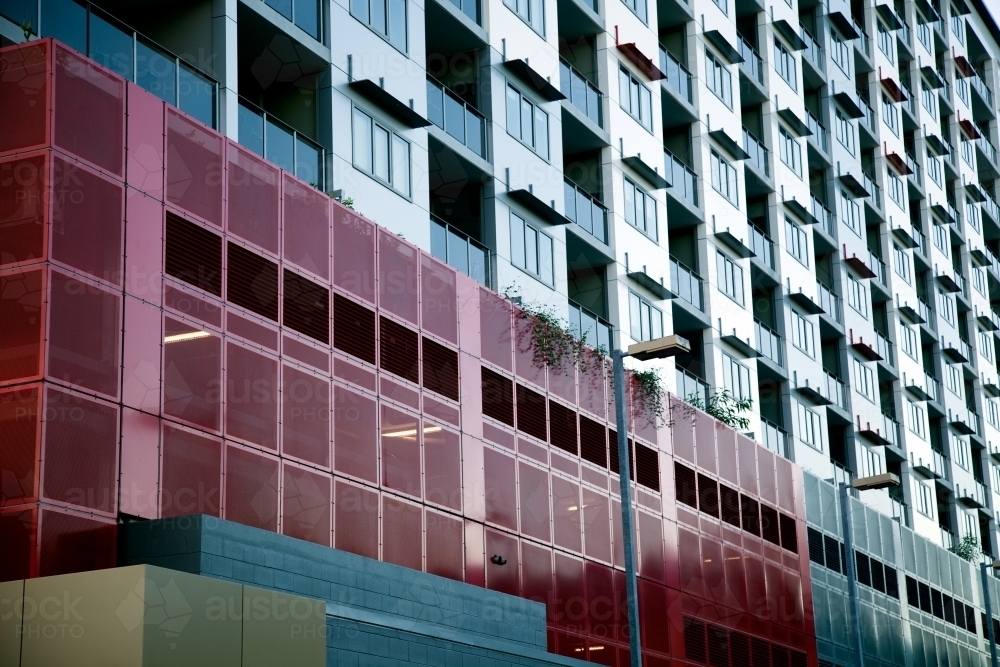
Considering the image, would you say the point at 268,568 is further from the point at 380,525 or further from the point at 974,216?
the point at 974,216

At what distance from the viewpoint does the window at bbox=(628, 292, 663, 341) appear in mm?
44844

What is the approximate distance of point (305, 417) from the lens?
2730cm

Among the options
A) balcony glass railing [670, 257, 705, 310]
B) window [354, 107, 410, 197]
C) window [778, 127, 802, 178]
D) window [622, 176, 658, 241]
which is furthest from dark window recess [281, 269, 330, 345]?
window [778, 127, 802, 178]

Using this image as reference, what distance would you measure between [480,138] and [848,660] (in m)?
25.0

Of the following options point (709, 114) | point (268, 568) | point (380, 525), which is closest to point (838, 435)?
point (709, 114)

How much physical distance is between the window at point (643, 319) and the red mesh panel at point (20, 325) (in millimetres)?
24252

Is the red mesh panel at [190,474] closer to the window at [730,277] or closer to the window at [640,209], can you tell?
the window at [640,209]

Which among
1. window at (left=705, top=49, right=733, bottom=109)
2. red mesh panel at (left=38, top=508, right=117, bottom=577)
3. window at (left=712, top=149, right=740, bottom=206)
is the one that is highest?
window at (left=705, top=49, right=733, bottom=109)

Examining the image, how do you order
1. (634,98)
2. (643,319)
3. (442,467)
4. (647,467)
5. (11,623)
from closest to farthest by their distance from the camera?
(11,623) → (442,467) → (647,467) → (643,319) → (634,98)

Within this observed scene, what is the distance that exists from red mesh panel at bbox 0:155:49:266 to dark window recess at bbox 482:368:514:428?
12.8m

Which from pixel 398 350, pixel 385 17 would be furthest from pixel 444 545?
pixel 385 17

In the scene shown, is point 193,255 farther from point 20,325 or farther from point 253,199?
point 20,325

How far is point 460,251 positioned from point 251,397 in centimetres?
1081

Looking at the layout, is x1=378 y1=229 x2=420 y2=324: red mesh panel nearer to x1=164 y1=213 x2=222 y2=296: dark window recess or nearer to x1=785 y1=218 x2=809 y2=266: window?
x1=164 y1=213 x2=222 y2=296: dark window recess
